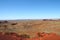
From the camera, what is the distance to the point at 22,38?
84.2 feet

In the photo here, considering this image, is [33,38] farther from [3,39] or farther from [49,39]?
[3,39]

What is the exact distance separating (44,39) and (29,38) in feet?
9.73

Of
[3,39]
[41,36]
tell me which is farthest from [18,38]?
[41,36]

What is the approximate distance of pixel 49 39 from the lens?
987 inches

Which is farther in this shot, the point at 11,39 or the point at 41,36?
the point at 41,36

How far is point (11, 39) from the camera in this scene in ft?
82.4

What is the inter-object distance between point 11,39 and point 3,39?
1652 mm

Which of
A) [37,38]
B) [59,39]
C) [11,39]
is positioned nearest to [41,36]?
[37,38]

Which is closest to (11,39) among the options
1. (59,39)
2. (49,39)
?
(49,39)

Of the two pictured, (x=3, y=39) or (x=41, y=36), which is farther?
(x=41, y=36)

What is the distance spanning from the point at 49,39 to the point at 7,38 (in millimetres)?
8308

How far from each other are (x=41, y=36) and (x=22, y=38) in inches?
166

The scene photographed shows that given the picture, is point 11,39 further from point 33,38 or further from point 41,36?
point 41,36

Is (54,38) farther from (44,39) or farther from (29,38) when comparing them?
(29,38)
